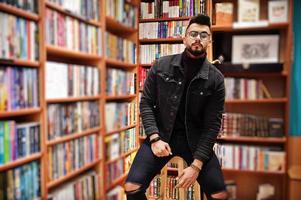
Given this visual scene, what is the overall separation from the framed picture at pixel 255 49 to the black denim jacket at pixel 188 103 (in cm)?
34

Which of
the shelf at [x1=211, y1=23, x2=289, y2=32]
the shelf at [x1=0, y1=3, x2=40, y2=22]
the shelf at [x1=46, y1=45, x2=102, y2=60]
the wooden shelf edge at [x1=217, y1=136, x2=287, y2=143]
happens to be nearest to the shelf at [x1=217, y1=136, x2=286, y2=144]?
the wooden shelf edge at [x1=217, y1=136, x2=287, y2=143]

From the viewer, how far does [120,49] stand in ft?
4.00

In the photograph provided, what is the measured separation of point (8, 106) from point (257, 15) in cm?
91

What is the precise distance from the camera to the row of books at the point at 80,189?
1.15 metres

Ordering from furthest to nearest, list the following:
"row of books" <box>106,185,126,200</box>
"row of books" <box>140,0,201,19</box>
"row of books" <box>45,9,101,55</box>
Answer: "row of books" <box>140,0,201,19</box>, "row of books" <box>106,185,126,200</box>, "row of books" <box>45,9,101,55</box>

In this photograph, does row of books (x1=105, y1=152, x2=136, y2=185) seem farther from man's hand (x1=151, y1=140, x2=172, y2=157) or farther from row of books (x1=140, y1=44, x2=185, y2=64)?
row of books (x1=140, y1=44, x2=185, y2=64)

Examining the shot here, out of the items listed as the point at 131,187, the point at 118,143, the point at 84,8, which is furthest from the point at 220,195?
the point at 84,8

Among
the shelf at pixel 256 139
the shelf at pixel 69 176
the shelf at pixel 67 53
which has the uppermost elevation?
the shelf at pixel 67 53

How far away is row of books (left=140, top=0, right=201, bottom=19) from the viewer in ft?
6.01

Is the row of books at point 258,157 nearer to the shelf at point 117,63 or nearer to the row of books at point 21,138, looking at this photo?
the shelf at point 117,63

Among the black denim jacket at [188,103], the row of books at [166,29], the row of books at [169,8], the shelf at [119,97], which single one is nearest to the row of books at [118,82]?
the shelf at [119,97]

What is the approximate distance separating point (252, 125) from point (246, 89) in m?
0.13

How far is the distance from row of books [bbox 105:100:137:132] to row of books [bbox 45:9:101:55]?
23 cm

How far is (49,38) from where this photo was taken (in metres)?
1.09
